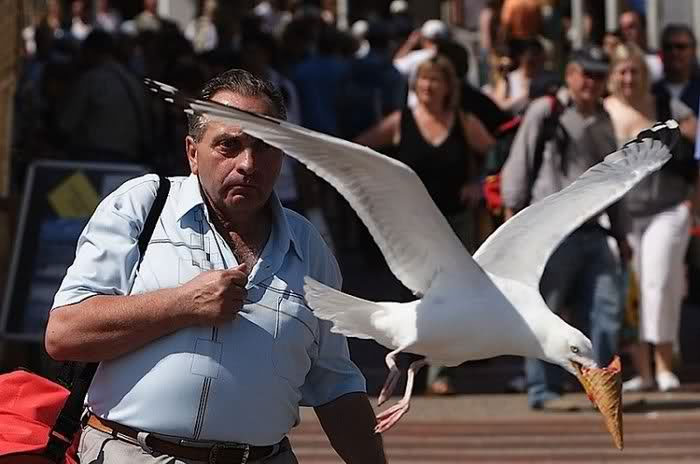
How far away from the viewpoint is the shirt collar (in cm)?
422

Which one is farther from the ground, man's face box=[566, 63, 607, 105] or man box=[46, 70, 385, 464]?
man box=[46, 70, 385, 464]

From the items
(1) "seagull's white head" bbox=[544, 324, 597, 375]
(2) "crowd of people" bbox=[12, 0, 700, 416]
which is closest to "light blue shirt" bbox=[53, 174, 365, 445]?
(1) "seagull's white head" bbox=[544, 324, 597, 375]

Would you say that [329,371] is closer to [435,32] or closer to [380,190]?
[380,190]

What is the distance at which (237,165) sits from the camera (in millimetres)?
4141

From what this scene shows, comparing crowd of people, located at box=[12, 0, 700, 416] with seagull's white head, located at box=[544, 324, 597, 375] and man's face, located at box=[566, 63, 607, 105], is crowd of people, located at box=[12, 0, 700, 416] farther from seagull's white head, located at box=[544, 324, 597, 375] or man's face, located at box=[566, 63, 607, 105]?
seagull's white head, located at box=[544, 324, 597, 375]

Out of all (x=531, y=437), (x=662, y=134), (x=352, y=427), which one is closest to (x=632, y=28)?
(x=531, y=437)

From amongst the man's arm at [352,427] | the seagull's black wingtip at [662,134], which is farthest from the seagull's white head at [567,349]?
the seagull's black wingtip at [662,134]

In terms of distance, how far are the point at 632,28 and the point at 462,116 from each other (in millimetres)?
4604

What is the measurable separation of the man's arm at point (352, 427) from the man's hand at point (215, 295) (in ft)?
1.91

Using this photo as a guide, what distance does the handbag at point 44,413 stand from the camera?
4176mm

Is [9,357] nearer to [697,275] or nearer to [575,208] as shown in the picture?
[697,275]

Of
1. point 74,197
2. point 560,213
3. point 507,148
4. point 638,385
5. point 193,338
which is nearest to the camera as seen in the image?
point 193,338

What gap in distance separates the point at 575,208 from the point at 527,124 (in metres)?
4.34

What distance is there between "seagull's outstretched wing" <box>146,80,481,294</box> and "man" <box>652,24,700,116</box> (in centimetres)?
701
